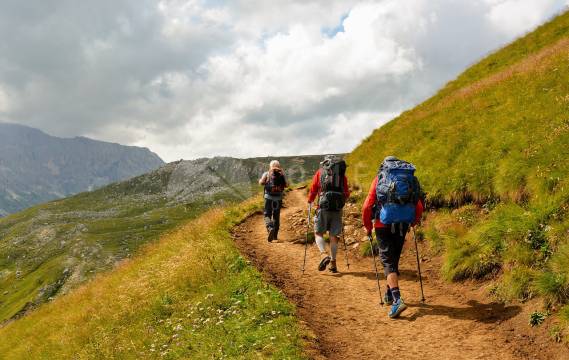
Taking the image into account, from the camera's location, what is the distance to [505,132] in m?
15.6

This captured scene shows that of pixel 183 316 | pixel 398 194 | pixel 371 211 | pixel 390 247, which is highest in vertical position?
pixel 398 194

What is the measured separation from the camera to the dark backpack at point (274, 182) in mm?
19031

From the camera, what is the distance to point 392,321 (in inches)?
405

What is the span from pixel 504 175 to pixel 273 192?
9193 millimetres

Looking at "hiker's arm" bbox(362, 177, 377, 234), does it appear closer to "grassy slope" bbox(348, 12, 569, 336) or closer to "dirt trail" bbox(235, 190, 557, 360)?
"dirt trail" bbox(235, 190, 557, 360)

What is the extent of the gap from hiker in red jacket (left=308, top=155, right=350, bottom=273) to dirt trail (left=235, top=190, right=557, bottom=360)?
1.05 m

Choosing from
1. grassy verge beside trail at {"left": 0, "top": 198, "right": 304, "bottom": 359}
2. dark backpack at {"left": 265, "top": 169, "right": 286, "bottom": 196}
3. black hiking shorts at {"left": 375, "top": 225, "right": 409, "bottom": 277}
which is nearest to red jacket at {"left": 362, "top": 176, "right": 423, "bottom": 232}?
black hiking shorts at {"left": 375, "top": 225, "right": 409, "bottom": 277}

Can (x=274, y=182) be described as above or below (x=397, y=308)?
above

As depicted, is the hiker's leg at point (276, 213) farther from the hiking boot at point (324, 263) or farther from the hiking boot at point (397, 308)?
the hiking boot at point (397, 308)

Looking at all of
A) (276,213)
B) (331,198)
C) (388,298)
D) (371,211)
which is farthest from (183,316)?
(276,213)

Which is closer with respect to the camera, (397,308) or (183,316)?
(397,308)

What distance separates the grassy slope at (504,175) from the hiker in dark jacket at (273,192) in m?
4.74

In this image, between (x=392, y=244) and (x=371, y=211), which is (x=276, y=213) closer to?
(x=371, y=211)

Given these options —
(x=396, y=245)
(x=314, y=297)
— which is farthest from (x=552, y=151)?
(x=314, y=297)
